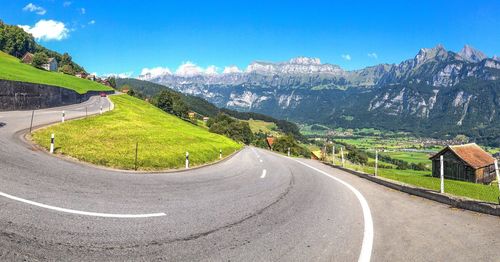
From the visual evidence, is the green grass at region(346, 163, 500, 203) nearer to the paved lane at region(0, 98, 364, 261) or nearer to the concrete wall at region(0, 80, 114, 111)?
the paved lane at region(0, 98, 364, 261)

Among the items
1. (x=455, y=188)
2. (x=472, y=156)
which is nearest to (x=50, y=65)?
(x=472, y=156)

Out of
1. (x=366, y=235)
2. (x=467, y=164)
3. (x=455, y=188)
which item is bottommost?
(x=467, y=164)

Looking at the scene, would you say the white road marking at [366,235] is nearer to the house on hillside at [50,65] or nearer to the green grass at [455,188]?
the green grass at [455,188]

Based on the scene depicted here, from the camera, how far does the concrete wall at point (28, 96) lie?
33.4 meters

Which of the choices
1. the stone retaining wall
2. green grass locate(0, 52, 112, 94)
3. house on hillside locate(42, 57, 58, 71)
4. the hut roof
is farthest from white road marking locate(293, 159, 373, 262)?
house on hillside locate(42, 57, 58, 71)

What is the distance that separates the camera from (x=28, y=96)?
38.3 m

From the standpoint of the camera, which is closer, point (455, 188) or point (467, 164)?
point (455, 188)

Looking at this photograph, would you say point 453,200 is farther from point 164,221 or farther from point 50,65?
point 50,65

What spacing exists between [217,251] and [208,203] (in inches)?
159

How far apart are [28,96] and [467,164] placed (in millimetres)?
63817

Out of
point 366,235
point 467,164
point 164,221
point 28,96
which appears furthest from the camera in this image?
point 467,164

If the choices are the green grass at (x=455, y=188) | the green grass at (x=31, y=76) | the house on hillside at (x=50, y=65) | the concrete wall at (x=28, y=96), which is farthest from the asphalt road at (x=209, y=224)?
the house on hillside at (x=50, y=65)

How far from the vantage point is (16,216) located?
660cm

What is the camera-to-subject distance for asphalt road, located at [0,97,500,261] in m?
5.94
